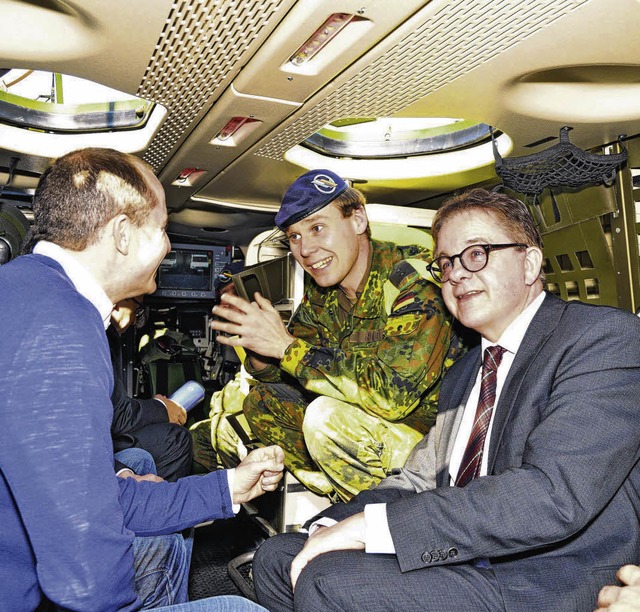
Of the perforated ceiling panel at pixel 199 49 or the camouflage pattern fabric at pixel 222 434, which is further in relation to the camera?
the camouflage pattern fabric at pixel 222 434

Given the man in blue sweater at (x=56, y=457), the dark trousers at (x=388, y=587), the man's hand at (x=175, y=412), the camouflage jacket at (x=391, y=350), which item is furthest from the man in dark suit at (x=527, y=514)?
the man's hand at (x=175, y=412)

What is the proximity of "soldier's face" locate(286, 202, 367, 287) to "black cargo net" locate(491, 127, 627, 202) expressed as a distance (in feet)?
2.33

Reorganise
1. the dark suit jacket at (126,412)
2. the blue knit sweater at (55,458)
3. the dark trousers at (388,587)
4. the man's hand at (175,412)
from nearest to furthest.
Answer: the blue knit sweater at (55,458) → the dark trousers at (388,587) → the dark suit jacket at (126,412) → the man's hand at (175,412)

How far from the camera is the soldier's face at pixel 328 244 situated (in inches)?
107

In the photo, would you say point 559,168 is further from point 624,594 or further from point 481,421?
point 624,594

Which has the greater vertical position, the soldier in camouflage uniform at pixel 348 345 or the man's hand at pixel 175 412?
the soldier in camouflage uniform at pixel 348 345

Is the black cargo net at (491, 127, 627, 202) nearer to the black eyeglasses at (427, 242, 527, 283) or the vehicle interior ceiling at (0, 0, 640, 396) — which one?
the vehicle interior ceiling at (0, 0, 640, 396)

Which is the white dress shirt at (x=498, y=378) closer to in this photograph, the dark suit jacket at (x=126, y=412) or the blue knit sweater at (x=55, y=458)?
the blue knit sweater at (x=55, y=458)

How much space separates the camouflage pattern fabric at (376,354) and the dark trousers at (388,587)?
98 cm

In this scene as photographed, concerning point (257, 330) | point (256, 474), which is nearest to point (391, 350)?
point (257, 330)

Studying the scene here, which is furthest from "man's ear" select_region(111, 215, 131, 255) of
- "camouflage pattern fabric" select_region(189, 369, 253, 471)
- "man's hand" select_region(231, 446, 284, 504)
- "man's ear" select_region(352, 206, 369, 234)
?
"camouflage pattern fabric" select_region(189, 369, 253, 471)

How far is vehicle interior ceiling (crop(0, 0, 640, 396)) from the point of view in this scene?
163cm

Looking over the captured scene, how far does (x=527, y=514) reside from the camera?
123 cm

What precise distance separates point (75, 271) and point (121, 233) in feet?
0.42
